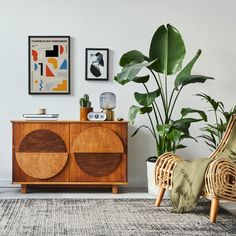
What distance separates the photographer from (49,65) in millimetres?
5449

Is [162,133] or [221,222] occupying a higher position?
[162,133]

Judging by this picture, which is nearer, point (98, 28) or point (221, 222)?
point (221, 222)

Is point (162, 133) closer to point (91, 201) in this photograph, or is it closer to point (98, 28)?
point (91, 201)

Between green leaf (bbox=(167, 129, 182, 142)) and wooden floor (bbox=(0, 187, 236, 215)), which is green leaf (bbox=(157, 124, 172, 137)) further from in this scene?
wooden floor (bbox=(0, 187, 236, 215))

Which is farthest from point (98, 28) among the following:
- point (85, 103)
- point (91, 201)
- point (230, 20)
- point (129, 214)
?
point (129, 214)

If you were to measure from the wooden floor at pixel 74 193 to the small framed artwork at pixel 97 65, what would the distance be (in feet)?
3.71

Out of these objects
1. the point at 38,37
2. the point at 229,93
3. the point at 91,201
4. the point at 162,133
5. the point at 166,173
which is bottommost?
the point at 91,201

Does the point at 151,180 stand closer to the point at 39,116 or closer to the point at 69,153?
the point at 69,153

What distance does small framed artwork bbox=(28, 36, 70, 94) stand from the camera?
214 inches

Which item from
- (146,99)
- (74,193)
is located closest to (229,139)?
(146,99)

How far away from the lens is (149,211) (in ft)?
13.9

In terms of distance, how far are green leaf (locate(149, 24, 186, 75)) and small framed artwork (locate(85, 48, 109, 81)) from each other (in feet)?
2.20

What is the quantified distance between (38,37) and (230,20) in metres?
1.96

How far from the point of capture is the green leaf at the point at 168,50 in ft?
16.2
